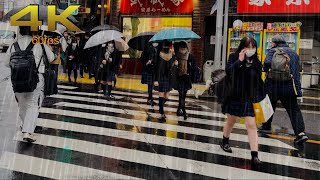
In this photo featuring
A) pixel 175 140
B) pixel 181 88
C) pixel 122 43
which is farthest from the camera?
pixel 122 43

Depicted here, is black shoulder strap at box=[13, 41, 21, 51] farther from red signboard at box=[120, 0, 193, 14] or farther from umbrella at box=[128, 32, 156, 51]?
red signboard at box=[120, 0, 193, 14]

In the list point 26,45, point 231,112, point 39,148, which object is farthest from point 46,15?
point 231,112

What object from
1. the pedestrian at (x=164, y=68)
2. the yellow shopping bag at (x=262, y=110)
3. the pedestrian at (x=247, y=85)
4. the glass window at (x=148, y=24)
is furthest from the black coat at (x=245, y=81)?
the glass window at (x=148, y=24)

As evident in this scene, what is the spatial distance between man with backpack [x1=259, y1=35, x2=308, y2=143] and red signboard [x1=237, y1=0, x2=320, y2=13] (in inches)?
366

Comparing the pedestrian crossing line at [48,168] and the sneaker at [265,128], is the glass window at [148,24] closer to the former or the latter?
the sneaker at [265,128]

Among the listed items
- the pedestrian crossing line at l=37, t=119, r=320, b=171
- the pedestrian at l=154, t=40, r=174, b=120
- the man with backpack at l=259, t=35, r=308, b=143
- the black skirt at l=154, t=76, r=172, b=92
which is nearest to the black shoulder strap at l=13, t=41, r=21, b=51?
the pedestrian crossing line at l=37, t=119, r=320, b=171

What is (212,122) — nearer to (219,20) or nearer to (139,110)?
(139,110)

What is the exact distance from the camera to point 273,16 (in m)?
16.1

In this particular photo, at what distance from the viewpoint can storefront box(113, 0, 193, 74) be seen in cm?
1759

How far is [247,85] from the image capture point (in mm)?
5500

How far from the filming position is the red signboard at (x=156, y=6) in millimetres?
17484

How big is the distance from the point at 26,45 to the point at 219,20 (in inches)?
327

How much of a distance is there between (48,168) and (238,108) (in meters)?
2.81

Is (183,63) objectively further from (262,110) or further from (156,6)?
(156,6)
